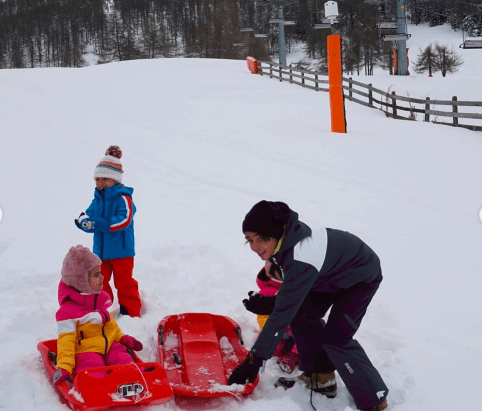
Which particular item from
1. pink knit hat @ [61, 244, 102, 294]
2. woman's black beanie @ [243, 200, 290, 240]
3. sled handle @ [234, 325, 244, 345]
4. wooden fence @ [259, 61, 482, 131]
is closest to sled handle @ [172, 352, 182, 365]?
sled handle @ [234, 325, 244, 345]

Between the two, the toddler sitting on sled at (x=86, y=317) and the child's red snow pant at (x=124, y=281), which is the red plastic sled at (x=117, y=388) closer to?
the toddler sitting on sled at (x=86, y=317)

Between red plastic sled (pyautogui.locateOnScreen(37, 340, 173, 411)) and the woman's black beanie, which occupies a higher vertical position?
the woman's black beanie

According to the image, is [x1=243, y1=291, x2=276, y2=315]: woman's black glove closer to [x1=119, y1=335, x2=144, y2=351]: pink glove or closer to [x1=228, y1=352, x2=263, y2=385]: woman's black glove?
[x1=228, y1=352, x2=263, y2=385]: woman's black glove

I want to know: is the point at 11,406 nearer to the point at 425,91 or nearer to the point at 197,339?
the point at 197,339

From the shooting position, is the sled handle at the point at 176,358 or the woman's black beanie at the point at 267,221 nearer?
the woman's black beanie at the point at 267,221

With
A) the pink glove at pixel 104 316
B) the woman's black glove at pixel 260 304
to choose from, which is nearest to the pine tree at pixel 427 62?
the woman's black glove at pixel 260 304

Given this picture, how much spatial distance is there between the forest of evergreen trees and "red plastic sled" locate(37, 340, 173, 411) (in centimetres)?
5534

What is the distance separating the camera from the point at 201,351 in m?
3.92

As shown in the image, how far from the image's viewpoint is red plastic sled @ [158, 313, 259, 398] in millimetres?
3297

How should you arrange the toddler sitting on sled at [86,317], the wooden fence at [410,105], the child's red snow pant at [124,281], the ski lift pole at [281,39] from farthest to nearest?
the ski lift pole at [281,39], the wooden fence at [410,105], the child's red snow pant at [124,281], the toddler sitting on sled at [86,317]

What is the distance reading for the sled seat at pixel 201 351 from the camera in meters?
3.59

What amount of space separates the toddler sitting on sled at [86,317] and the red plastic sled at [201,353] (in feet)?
1.18

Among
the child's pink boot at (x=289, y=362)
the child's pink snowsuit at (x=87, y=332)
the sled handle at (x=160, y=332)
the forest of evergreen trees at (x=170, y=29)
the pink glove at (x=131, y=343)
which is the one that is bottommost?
the child's pink boot at (x=289, y=362)

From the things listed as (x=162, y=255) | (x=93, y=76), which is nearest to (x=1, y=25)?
(x=93, y=76)
